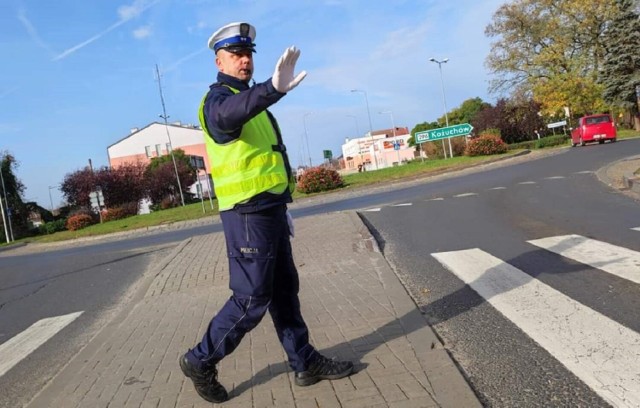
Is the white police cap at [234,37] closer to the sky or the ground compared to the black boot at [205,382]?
closer to the sky

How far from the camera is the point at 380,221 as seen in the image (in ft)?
37.6

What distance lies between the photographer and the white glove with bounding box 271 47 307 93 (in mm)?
2643

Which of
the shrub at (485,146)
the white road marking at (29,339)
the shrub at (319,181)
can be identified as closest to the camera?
the white road marking at (29,339)

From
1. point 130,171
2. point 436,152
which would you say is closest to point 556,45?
point 436,152

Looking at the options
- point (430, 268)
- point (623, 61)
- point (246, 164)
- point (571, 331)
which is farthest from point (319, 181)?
point (623, 61)

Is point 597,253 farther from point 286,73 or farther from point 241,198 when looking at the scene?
point 286,73

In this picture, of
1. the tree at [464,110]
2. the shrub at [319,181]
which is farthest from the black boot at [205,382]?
the tree at [464,110]

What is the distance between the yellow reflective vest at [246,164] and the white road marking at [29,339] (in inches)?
127

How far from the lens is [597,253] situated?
614 cm

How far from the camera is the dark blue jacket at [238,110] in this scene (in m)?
2.69

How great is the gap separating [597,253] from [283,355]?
400 centimetres

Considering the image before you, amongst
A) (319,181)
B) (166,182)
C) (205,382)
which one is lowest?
(205,382)

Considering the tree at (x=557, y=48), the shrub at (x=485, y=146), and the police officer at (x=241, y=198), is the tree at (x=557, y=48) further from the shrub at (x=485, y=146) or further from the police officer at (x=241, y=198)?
the police officer at (x=241, y=198)

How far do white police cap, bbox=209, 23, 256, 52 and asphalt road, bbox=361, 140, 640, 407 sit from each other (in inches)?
91.6
